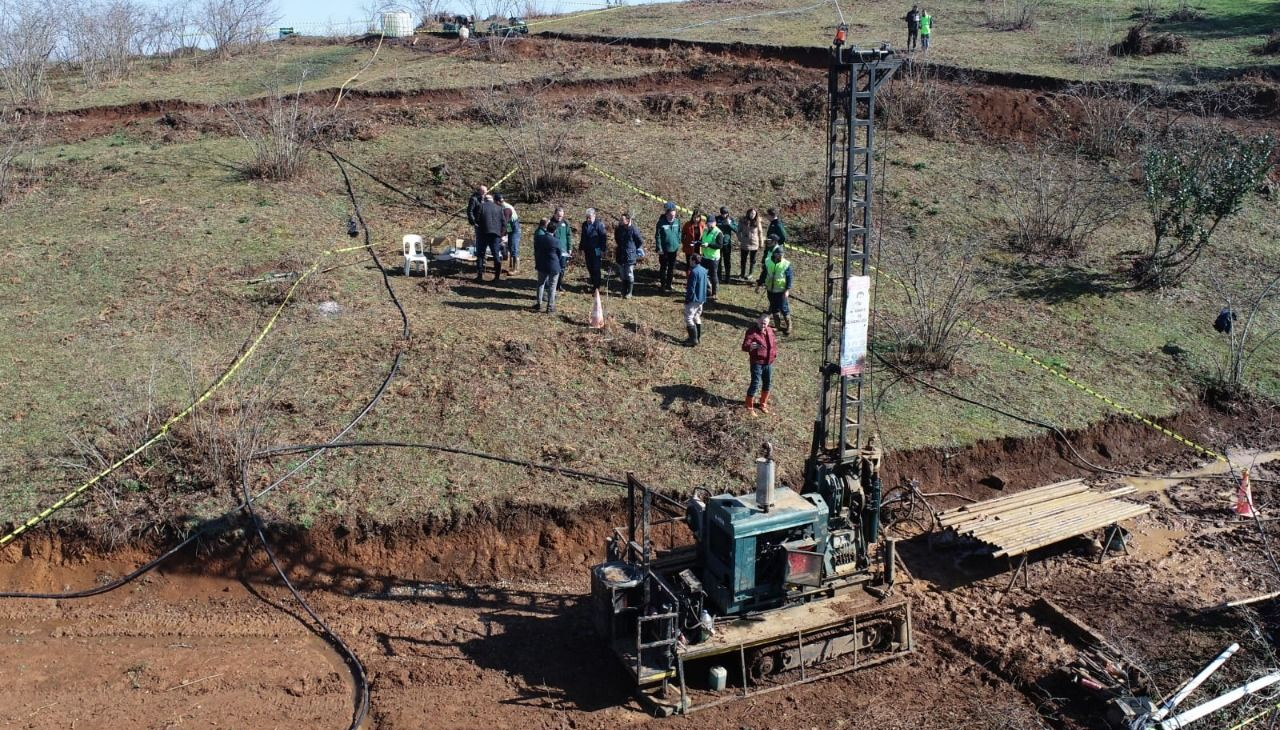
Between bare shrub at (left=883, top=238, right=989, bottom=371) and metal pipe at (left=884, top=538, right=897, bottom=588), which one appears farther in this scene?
bare shrub at (left=883, top=238, right=989, bottom=371)

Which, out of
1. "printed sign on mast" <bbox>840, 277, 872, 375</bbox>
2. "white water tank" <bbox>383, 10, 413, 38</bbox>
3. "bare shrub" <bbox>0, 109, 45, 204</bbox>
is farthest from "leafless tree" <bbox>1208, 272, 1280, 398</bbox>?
"white water tank" <bbox>383, 10, 413, 38</bbox>

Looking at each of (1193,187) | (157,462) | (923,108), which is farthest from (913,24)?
(157,462)

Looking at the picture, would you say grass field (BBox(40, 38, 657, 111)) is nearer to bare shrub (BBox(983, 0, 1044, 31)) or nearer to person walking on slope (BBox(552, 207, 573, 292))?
person walking on slope (BBox(552, 207, 573, 292))

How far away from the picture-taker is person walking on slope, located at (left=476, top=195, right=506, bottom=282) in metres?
19.8

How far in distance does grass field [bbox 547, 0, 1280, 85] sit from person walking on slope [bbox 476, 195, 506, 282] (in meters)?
21.2

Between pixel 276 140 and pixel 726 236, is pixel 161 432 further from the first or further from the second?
pixel 276 140

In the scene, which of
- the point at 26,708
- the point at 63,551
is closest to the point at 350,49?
the point at 63,551

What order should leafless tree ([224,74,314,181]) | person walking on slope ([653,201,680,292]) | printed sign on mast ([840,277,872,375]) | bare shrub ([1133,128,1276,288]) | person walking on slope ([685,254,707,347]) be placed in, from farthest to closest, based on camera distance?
1. leafless tree ([224,74,314,181])
2. bare shrub ([1133,128,1276,288])
3. person walking on slope ([653,201,680,292])
4. person walking on slope ([685,254,707,347])
5. printed sign on mast ([840,277,872,375])

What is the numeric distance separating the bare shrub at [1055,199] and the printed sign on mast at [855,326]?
13.1 m

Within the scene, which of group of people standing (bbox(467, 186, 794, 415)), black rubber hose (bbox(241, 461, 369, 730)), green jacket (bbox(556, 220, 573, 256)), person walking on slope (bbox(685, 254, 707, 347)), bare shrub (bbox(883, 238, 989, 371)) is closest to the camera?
black rubber hose (bbox(241, 461, 369, 730))

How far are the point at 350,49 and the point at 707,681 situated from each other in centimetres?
3586

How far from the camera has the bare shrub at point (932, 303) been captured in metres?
18.7

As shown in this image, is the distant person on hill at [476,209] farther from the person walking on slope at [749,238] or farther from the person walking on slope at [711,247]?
the person walking on slope at [749,238]

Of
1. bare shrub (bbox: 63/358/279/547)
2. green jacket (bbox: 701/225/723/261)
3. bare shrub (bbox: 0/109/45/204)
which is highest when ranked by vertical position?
bare shrub (bbox: 0/109/45/204)
